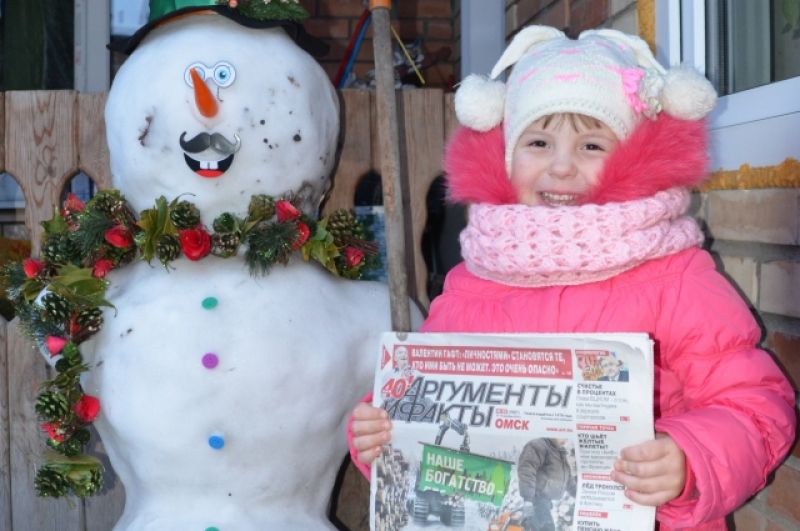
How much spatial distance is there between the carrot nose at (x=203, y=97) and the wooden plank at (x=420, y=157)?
65 centimetres

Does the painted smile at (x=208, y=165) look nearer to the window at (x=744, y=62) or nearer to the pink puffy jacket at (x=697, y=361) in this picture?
the pink puffy jacket at (x=697, y=361)

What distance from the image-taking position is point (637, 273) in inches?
59.5

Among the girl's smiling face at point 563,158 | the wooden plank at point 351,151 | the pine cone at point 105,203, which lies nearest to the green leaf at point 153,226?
the pine cone at point 105,203

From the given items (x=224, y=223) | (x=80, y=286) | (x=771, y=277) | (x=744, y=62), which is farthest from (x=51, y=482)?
(x=744, y=62)

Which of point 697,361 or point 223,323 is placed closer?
point 697,361

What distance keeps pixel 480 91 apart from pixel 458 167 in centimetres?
15

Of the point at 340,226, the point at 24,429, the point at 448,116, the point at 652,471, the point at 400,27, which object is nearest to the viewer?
the point at 652,471

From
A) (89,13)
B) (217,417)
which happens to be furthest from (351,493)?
(89,13)

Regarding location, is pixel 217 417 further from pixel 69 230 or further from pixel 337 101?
pixel 337 101

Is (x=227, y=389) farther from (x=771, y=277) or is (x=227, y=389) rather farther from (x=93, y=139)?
(x=771, y=277)

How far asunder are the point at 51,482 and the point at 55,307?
38 cm

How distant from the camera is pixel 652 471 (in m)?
1.31

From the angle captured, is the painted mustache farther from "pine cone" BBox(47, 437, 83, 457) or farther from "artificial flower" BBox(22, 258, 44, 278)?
"pine cone" BBox(47, 437, 83, 457)

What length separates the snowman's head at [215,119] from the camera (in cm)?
202
